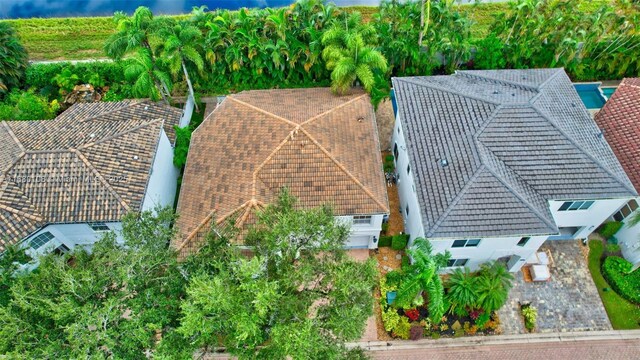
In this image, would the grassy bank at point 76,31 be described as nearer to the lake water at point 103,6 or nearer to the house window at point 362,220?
the lake water at point 103,6

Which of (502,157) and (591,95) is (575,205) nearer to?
Answer: (502,157)

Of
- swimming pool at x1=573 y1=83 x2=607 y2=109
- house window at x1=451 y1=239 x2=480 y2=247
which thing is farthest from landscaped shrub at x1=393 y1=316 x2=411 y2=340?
swimming pool at x1=573 y1=83 x2=607 y2=109

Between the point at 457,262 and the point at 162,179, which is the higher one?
the point at 162,179

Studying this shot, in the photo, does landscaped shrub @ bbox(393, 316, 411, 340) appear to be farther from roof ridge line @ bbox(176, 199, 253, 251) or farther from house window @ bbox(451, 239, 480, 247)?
roof ridge line @ bbox(176, 199, 253, 251)

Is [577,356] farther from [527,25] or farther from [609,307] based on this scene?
[527,25]

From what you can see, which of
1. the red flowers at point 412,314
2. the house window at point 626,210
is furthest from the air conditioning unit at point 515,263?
the house window at point 626,210

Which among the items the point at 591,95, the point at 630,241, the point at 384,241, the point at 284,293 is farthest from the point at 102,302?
the point at 591,95

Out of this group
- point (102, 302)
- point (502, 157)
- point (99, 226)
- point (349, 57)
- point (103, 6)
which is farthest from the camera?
point (103, 6)
